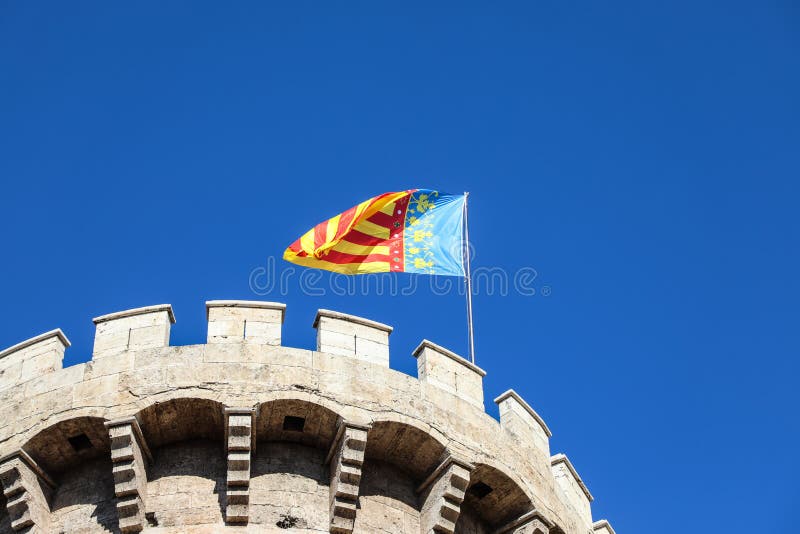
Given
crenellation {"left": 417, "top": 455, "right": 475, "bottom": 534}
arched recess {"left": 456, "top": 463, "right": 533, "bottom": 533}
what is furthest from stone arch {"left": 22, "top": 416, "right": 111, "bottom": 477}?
arched recess {"left": 456, "top": 463, "right": 533, "bottom": 533}

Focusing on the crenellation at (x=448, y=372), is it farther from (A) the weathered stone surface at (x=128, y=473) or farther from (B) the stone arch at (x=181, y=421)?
(A) the weathered stone surface at (x=128, y=473)

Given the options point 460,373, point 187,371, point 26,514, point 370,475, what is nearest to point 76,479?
point 26,514

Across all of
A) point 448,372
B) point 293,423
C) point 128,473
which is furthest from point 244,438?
point 448,372

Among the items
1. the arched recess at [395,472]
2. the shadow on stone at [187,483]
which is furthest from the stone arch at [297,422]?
the shadow on stone at [187,483]

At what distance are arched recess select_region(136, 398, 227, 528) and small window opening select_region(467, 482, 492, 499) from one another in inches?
138

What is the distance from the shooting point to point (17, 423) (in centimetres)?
1716

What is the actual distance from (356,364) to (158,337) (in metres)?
2.67

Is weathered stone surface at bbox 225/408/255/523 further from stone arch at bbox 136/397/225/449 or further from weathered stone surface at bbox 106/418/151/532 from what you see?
weathered stone surface at bbox 106/418/151/532

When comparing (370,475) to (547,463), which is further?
(547,463)

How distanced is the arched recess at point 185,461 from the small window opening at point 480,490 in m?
3.49

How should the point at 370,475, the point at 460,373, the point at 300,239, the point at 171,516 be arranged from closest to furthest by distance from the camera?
the point at 171,516, the point at 370,475, the point at 460,373, the point at 300,239

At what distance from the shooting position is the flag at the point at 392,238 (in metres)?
22.0

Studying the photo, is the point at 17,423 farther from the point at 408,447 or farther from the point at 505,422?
the point at 505,422

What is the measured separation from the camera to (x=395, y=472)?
1794 cm
